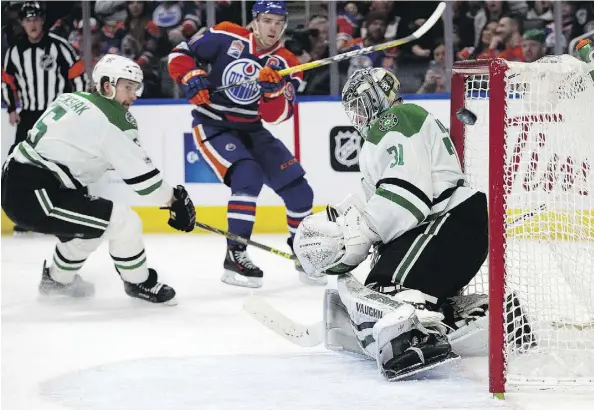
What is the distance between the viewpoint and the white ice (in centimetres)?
262

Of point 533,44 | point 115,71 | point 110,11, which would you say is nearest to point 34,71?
point 110,11

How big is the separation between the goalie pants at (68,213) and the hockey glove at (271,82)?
2.80ft

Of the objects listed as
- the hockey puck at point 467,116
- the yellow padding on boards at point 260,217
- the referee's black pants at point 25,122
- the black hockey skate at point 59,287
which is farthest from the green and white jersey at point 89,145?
the referee's black pants at point 25,122

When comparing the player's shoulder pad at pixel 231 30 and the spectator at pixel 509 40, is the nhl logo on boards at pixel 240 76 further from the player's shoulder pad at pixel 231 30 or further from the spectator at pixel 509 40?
the spectator at pixel 509 40

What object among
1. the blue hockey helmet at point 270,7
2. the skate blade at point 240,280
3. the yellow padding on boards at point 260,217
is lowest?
the yellow padding on boards at point 260,217

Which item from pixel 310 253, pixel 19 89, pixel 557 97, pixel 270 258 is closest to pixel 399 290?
pixel 310 253

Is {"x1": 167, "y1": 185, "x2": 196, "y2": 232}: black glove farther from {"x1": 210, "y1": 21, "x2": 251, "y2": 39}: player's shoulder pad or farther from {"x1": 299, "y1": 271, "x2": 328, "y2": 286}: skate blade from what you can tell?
{"x1": 210, "y1": 21, "x2": 251, "y2": 39}: player's shoulder pad

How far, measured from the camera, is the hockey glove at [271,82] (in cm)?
437

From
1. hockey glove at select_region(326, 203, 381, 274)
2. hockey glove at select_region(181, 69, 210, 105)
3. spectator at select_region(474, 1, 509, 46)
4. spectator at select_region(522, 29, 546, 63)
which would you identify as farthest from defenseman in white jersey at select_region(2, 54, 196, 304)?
spectator at select_region(522, 29, 546, 63)

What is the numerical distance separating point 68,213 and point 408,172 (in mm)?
1500

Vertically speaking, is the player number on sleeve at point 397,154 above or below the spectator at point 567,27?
below

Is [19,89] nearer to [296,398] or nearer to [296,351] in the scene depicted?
[296,351]

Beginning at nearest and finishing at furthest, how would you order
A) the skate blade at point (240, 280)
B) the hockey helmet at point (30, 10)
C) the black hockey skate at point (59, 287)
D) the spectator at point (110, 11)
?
the black hockey skate at point (59, 287) < the skate blade at point (240, 280) < the hockey helmet at point (30, 10) < the spectator at point (110, 11)

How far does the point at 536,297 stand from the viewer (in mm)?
3119
